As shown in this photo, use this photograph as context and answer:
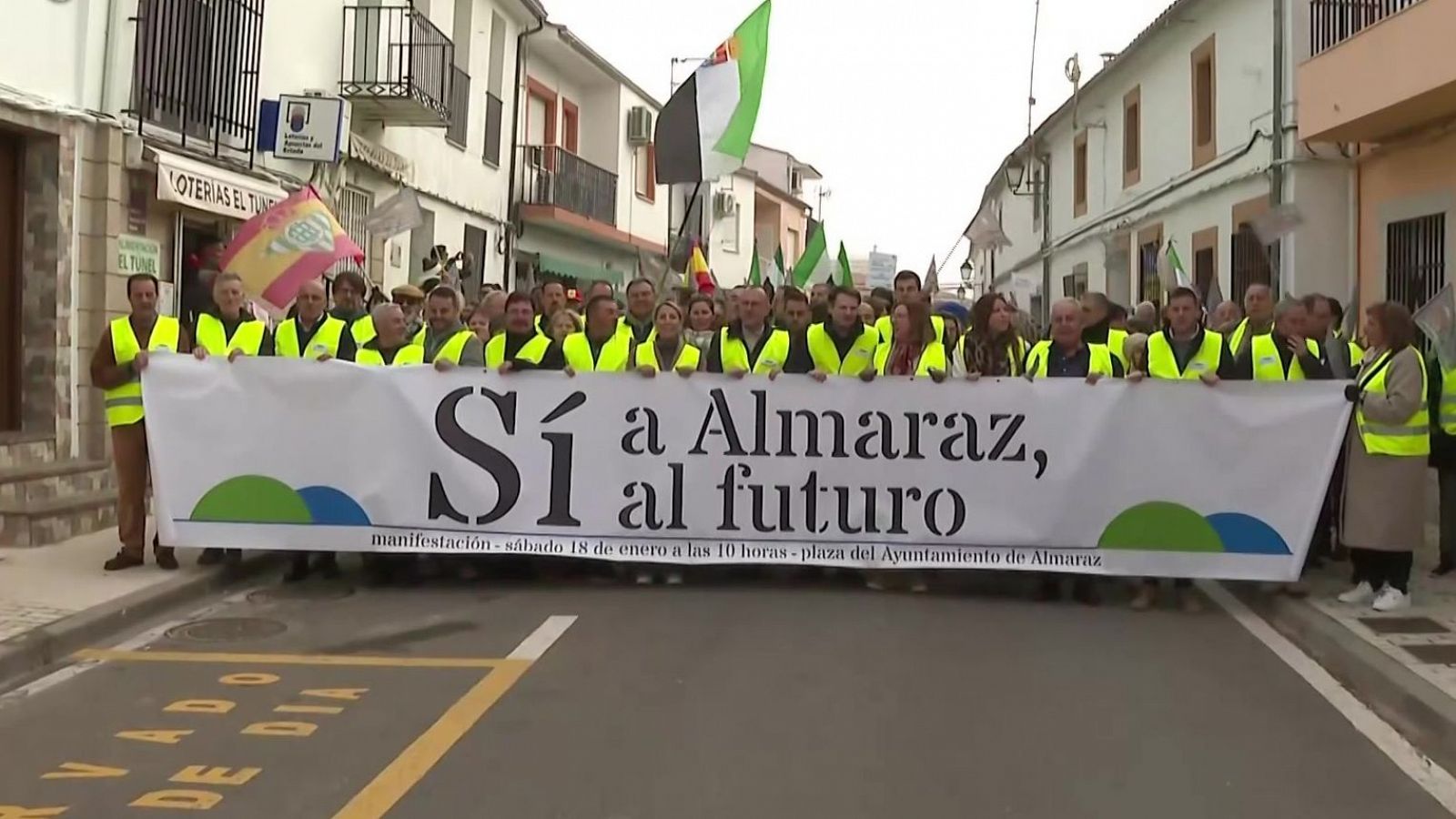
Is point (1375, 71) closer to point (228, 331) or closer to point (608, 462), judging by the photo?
point (608, 462)

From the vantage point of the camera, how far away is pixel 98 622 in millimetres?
6828

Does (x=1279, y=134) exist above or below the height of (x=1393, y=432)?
above

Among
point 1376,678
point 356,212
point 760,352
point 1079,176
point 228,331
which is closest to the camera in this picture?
point 1376,678

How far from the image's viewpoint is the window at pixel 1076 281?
28.3 m

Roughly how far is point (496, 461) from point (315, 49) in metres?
9.10

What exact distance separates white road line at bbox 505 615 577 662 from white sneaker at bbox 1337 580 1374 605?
4313 millimetres

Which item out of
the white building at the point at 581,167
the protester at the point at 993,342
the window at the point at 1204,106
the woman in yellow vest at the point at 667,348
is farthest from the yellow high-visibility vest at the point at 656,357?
the white building at the point at 581,167

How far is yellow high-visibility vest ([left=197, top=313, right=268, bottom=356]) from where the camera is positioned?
26.9 ft

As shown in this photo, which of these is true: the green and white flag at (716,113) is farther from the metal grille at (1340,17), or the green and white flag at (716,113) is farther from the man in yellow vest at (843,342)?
the metal grille at (1340,17)

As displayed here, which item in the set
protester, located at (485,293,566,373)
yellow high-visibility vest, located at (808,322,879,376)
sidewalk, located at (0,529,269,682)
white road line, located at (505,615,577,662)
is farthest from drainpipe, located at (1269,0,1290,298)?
sidewalk, located at (0,529,269,682)

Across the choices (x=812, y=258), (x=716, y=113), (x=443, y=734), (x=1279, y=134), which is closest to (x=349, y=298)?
(x=716, y=113)

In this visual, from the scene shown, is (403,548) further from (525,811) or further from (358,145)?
(358,145)

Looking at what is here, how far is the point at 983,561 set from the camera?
7949 mm

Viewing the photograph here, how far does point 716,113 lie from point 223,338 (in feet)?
16.2
